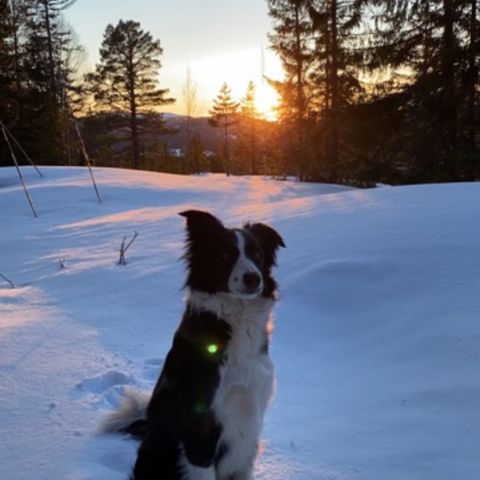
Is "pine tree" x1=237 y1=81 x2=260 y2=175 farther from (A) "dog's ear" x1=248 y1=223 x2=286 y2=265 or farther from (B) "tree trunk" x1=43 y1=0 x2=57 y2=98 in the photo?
(A) "dog's ear" x1=248 y1=223 x2=286 y2=265

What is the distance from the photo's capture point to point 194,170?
145 feet

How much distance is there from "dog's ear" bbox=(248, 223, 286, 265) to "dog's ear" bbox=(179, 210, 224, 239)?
0.30 metres

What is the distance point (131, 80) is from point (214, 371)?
39.2 m

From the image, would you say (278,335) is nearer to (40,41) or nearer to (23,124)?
(23,124)

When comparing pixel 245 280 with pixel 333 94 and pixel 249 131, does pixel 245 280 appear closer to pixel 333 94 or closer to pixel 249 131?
pixel 333 94

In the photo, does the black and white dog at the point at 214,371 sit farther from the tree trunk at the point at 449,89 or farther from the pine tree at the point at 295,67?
the pine tree at the point at 295,67

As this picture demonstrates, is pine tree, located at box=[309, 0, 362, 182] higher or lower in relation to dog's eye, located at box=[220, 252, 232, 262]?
higher

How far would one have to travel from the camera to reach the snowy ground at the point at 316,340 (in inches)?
132

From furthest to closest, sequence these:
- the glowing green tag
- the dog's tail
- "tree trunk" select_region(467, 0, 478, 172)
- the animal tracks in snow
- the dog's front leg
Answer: "tree trunk" select_region(467, 0, 478, 172) < the animal tracks in snow < the dog's tail < the glowing green tag < the dog's front leg

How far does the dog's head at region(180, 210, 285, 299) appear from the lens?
2.98 metres

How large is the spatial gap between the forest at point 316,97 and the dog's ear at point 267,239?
6973 mm

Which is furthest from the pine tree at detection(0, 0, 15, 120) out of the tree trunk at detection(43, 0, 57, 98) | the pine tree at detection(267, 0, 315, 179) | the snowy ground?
the snowy ground

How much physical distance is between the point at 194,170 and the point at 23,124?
61.6 ft

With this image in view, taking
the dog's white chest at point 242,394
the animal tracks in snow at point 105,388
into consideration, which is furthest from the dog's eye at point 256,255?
the animal tracks in snow at point 105,388
